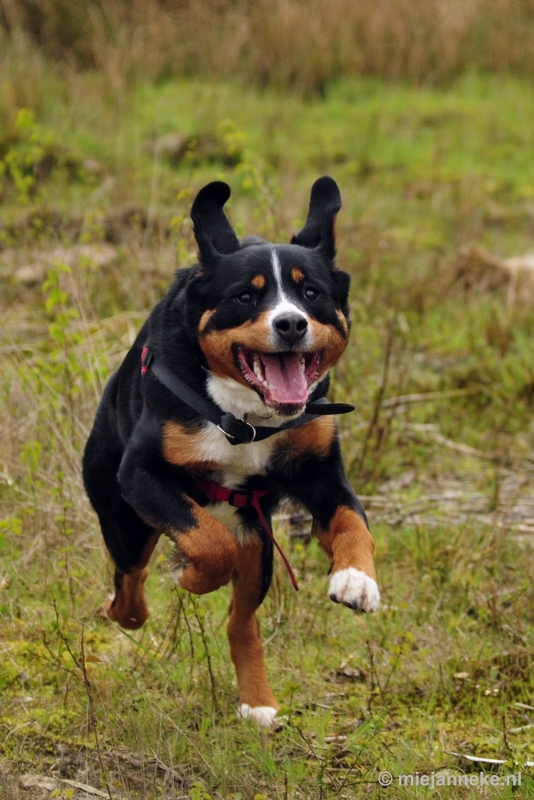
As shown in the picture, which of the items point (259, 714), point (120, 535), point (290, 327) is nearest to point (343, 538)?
point (290, 327)

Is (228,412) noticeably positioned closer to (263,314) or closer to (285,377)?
(285,377)

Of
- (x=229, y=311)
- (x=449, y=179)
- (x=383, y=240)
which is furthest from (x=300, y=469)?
(x=449, y=179)

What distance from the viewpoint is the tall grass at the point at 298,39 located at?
12.4m

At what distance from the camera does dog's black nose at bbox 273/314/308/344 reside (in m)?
3.35

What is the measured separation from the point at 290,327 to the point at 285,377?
9.0 inches

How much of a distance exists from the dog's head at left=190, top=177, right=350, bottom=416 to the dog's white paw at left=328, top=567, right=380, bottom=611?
0.54m

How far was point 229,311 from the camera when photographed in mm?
3549

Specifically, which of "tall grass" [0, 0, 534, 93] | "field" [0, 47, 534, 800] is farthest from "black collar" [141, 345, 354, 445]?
"tall grass" [0, 0, 534, 93]

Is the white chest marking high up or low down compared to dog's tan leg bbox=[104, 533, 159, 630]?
up

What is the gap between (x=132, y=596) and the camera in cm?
422

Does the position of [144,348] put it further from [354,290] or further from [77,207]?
[77,207]

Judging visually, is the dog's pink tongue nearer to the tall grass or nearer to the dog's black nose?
the dog's black nose

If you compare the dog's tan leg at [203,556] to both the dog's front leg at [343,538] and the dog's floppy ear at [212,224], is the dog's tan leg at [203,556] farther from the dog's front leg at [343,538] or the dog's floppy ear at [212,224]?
the dog's floppy ear at [212,224]

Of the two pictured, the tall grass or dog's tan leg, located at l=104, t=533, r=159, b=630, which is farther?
the tall grass
